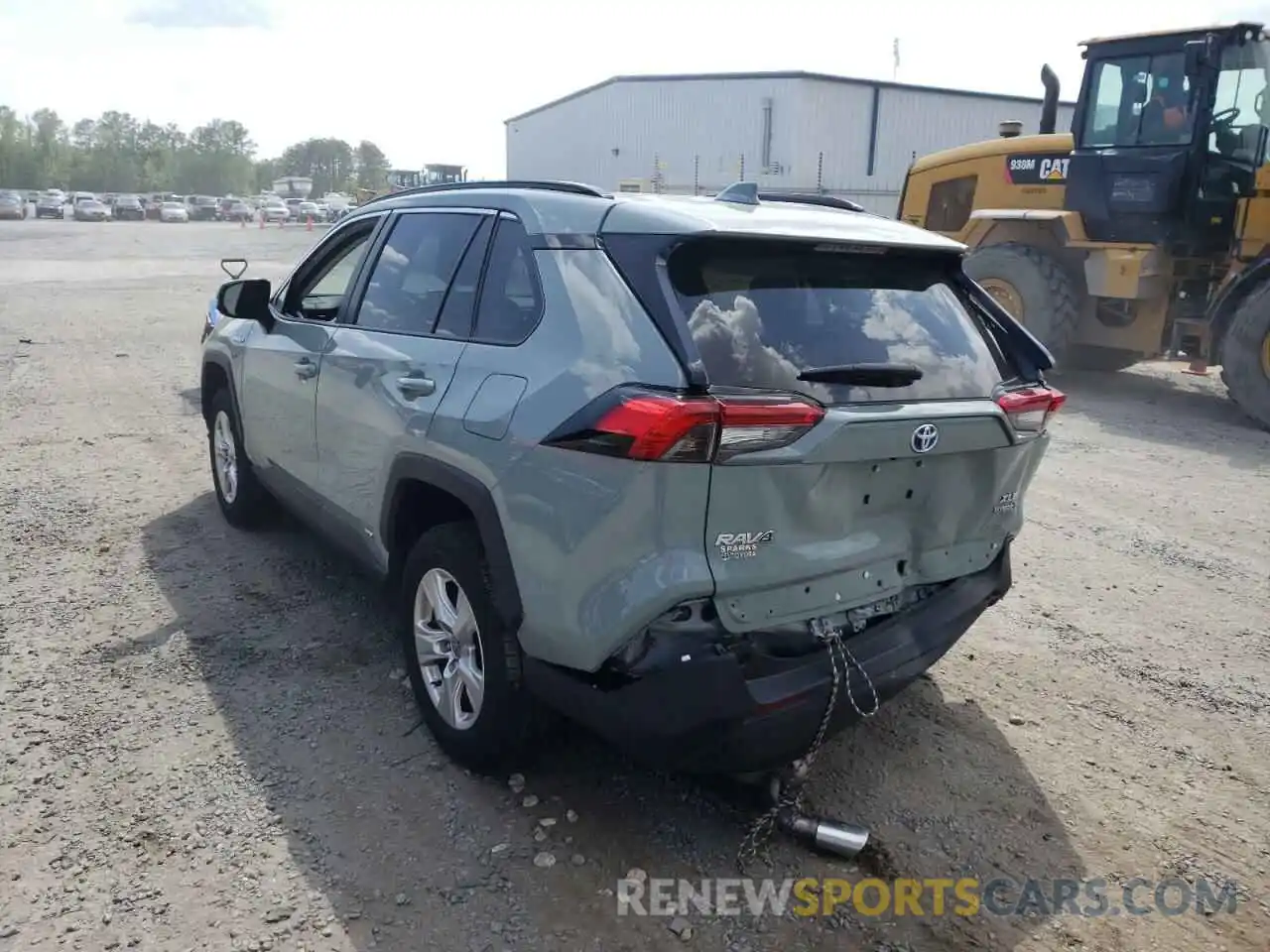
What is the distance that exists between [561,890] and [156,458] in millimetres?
5581

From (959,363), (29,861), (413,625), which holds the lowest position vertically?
(29,861)

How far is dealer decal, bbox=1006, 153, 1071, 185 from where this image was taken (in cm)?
1073

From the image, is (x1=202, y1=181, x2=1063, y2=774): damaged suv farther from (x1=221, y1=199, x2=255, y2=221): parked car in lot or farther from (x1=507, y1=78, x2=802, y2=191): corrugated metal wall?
(x1=221, y1=199, x2=255, y2=221): parked car in lot

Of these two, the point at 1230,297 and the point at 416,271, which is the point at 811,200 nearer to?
the point at 416,271

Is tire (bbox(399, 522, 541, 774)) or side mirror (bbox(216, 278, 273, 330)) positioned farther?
side mirror (bbox(216, 278, 273, 330))

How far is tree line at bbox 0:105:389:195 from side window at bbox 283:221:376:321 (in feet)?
358

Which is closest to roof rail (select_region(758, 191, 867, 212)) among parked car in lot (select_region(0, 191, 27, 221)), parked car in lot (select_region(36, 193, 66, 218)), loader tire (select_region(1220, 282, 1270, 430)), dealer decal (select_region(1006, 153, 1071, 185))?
loader tire (select_region(1220, 282, 1270, 430))

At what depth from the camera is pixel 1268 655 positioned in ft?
14.6

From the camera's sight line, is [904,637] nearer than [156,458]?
Yes

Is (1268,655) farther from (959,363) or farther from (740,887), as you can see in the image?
(740,887)

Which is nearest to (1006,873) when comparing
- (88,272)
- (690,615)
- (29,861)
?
(690,615)

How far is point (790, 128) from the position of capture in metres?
30.8

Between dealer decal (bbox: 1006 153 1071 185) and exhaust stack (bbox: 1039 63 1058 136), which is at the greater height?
exhaust stack (bbox: 1039 63 1058 136)

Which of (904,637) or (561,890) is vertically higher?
(904,637)
